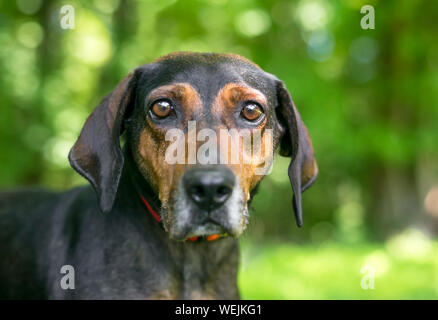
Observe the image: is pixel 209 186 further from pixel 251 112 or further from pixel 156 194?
pixel 251 112

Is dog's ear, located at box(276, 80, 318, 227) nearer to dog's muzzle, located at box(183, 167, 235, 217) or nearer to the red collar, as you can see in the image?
the red collar

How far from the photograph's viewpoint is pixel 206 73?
3840 millimetres

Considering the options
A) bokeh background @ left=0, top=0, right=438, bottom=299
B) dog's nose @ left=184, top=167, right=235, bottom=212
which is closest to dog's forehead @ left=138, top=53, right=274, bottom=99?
dog's nose @ left=184, top=167, right=235, bottom=212

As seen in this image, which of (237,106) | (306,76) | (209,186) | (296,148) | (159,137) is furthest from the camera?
(306,76)

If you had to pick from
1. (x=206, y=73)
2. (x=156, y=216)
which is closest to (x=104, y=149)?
(x=156, y=216)

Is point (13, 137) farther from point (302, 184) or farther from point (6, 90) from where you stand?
point (302, 184)

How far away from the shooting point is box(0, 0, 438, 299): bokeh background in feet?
41.1

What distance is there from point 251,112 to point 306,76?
29.1ft

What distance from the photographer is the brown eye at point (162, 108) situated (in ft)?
12.2

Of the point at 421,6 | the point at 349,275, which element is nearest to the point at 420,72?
the point at 421,6

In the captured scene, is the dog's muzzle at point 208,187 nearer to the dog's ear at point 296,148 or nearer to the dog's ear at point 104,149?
the dog's ear at point 104,149

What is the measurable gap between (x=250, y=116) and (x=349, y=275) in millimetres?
4675

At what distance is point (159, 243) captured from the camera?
3891 mm
